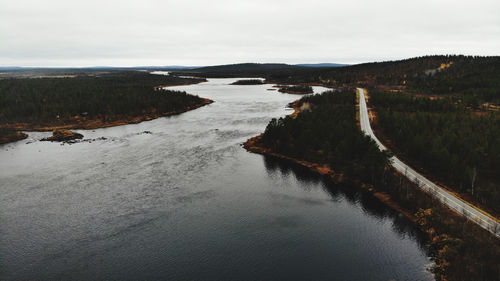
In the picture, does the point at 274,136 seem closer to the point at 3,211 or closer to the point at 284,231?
the point at 284,231

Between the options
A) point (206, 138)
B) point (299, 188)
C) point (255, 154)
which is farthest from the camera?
point (206, 138)

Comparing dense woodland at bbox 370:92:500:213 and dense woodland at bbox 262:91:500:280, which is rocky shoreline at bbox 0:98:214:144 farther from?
dense woodland at bbox 370:92:500:213

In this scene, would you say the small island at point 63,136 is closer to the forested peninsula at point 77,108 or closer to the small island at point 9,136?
the small island at point 9,136

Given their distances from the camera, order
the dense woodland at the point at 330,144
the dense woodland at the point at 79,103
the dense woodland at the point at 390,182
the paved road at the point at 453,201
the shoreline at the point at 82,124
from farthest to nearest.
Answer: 1. the dense woodland at the point at 79,103
2. the shoreline at the point at 82,124
3. the dense woodland at the point at 330,144
4. the paved road at the point at 453,201
5. the dense woodland at the point at 390,182

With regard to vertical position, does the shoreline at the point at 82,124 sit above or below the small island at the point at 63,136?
above

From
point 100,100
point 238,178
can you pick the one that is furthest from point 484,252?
point 100,100

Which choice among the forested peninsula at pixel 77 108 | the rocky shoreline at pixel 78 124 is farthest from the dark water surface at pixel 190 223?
the forested peninsula at pixel 77 108

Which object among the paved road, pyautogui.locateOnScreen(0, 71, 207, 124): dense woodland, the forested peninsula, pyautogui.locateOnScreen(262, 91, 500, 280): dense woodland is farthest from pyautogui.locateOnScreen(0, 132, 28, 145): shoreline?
the paved road

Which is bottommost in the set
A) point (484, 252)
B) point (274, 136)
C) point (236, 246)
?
point (236, 246)
